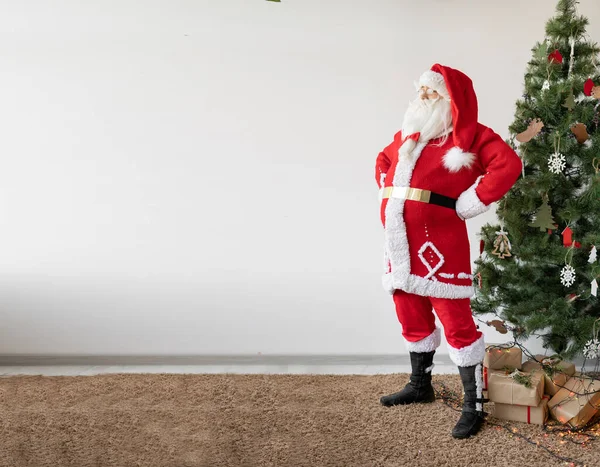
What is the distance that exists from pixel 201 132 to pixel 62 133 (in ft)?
2.66

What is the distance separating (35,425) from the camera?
8.89 feet

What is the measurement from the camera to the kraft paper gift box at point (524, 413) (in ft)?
8.71

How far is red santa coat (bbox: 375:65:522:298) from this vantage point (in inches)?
98.5

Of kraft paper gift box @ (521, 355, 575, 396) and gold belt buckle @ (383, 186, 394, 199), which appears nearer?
gold belt buckle @ (383, 186, 394, 199)

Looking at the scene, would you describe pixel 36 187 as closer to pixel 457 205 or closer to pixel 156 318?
pixel 156 318

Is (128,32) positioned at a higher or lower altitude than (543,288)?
higher

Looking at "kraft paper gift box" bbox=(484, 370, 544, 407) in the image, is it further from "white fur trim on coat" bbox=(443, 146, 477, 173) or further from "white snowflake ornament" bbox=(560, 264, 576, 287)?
"white fur trim on coat" bbox=(443, 146, 477, 173)

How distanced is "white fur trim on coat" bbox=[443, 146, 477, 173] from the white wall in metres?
1.15

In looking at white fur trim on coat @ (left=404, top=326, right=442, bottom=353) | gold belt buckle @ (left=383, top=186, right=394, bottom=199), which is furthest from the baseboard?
gold belt buckle @ (left=383, top=186, right=394, bottom=199)

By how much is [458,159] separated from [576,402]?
1125 mm

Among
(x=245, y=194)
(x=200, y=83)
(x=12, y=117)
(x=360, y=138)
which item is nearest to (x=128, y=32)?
(x=200, y=83)

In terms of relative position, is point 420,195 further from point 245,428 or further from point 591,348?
point 245,428

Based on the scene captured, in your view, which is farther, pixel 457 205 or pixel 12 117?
pixel 12 117

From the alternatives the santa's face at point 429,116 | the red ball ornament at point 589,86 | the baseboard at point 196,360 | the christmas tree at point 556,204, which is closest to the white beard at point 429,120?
the santa's face at point 429,116
